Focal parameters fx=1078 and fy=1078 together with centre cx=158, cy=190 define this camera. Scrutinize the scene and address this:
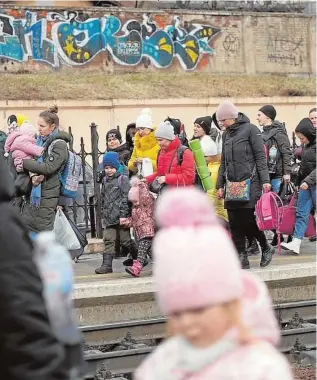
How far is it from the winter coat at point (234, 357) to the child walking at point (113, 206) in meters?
7.68

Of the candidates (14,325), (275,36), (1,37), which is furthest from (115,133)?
(275,36)

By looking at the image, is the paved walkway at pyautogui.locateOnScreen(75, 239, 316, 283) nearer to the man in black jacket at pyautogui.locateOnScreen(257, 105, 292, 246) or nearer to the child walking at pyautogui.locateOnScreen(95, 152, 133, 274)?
the child walking at pyautogui.locateOnScreen(95, 152, 133, 274)

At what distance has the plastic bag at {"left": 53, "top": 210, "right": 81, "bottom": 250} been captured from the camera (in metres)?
10.7

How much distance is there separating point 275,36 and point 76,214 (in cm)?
1887

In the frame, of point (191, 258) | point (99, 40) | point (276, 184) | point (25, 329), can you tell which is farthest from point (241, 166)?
point (99, 40)

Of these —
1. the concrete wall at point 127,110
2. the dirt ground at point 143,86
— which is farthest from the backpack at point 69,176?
the dirt ground at point 143,86

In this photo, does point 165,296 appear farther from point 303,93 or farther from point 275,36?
point 275,36

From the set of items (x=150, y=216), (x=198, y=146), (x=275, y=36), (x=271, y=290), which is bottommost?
(x=271, y=290)

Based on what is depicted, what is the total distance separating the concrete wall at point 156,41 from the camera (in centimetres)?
2852

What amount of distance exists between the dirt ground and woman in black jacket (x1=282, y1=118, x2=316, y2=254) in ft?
47.6

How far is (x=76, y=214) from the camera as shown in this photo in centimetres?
1435

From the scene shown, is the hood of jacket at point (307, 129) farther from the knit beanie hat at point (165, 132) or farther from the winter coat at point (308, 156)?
the knit beanie hat at point (165, 132)

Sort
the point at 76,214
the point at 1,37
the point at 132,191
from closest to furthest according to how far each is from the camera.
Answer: the point at 132,191, the point at 76,214, the point at 1,37

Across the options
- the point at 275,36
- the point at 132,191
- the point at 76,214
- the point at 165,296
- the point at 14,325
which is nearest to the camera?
the point at 165,296
